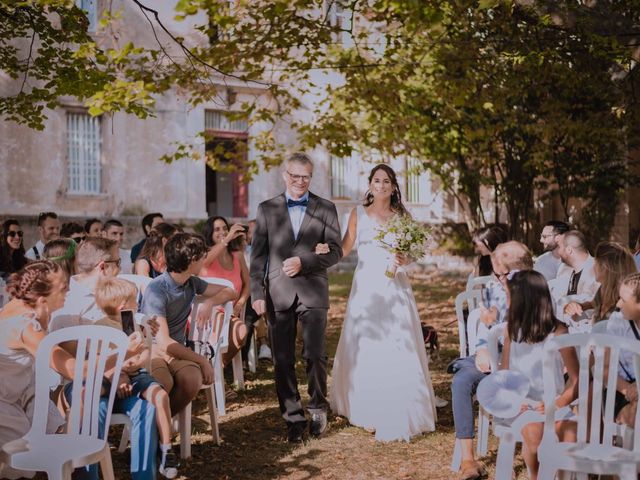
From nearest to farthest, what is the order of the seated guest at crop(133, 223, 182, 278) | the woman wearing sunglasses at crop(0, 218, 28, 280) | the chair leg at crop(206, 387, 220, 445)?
the chair leg at crop(206, 387, 220, 445)
the seated guest at crop(133, 223, 182, 278)
the woman wearing sunglasses at crop(0, 218, 28, 280)

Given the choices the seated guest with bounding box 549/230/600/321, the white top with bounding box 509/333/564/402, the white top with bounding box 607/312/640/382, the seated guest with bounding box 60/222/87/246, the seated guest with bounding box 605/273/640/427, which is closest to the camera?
the seated guest with bounding box 605/273/640/427

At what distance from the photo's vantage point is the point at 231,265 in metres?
8.17

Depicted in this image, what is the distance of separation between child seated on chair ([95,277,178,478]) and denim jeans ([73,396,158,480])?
0.10 m

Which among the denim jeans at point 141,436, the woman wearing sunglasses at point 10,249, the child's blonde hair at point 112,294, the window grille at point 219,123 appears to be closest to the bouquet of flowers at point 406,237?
the child's blonde hair at point 112,294

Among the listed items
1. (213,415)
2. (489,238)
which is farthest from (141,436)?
(489,238)

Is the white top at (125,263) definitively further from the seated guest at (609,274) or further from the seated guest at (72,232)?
the seated guest at (609,274)

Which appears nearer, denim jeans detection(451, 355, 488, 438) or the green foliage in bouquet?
denim jeans detection(451, 355, 488, 438)

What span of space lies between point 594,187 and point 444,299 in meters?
4.44

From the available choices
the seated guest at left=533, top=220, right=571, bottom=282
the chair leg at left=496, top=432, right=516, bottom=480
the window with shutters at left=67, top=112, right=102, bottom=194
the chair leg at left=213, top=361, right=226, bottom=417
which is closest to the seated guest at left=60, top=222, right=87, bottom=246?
the chair leg at left=213, top=361, right=226, bottom=417

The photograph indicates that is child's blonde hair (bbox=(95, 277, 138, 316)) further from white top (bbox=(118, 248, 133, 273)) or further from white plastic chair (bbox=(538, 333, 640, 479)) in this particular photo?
white top (bbox=(118, 248, 133, 273))

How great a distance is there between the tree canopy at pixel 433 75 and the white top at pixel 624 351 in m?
2.77

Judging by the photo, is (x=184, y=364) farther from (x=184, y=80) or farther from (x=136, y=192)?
(x=136, y=192)

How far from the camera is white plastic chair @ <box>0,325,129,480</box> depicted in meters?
3.81

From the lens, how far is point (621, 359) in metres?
4.36
